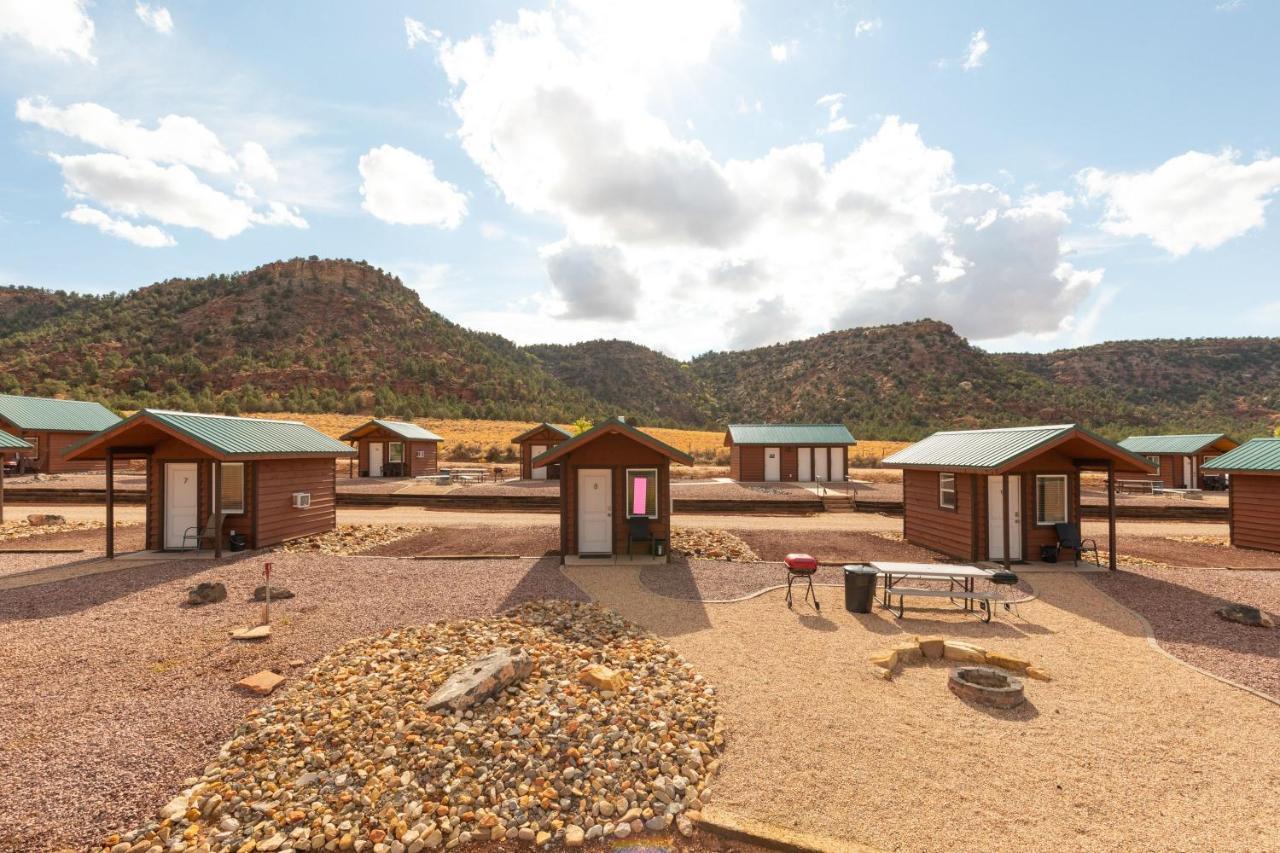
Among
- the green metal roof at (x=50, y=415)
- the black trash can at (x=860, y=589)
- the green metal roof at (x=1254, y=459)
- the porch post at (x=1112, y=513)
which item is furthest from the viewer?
the green metal roof at (x=50, y=415)

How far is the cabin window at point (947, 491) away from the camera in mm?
15108

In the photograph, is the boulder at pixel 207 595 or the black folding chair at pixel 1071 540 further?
the black folding chair at pixel 1071 540

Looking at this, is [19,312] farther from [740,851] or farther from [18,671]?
[740,851]

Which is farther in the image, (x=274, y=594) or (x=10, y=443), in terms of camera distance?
(x=10, y=443)

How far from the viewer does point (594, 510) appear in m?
14.5

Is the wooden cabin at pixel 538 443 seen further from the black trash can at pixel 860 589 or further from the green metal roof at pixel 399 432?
the black trash can at pixel 860 589

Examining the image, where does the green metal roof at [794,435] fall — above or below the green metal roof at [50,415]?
below

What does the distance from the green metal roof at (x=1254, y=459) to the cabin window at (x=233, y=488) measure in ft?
87.5

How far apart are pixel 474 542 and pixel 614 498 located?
5059mm

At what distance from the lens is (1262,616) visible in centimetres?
927

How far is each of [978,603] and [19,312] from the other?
137 meters

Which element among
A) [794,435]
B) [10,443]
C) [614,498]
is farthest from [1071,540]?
[10,443]

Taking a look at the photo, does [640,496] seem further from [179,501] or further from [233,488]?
[179,501]

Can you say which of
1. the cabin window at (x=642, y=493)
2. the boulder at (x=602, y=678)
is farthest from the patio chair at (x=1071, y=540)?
the boulder at (x=602, y=678)
